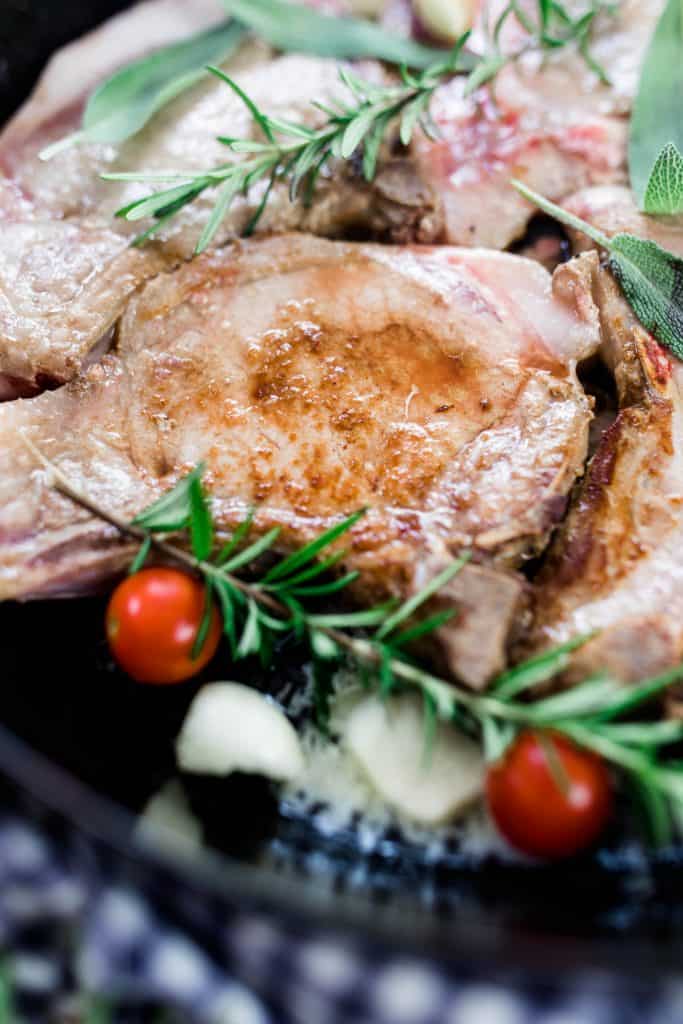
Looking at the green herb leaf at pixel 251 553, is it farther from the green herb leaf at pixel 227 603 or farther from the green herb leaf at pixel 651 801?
the green herb leaf at pixel 651 801

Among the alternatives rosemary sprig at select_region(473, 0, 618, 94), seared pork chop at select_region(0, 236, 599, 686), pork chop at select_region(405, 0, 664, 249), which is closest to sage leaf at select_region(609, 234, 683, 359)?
seared pork chop at select_region(0, 236, 599, 686)

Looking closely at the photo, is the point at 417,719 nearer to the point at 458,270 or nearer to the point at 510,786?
the point at 510,786

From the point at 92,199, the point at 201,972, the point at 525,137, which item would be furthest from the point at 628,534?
the point at 92,199

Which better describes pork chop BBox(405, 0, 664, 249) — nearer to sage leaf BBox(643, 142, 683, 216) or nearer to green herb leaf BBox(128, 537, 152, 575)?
sage leaf BBox(643, 142, 683, 216)

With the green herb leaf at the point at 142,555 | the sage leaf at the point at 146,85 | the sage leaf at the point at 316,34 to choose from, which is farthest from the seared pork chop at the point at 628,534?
the sage leaf at the point at 146,85

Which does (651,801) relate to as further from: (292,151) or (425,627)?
(292,151)

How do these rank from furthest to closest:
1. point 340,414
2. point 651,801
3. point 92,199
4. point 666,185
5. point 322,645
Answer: point 92,199 < point 666,185 < point 340,414 < point 322,645 < point 651,801
